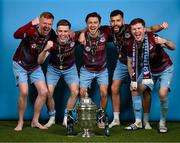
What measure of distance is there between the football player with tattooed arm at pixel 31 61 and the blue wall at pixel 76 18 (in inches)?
24.0

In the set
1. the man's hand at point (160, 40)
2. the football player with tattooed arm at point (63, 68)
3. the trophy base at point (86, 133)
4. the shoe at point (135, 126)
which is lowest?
the shoe at point (135, 126)

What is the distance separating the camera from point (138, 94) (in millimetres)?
5566

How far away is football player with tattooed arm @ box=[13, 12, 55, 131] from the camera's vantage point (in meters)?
5.56

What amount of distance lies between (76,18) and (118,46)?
2.62 feet

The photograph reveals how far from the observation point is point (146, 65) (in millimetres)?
5414

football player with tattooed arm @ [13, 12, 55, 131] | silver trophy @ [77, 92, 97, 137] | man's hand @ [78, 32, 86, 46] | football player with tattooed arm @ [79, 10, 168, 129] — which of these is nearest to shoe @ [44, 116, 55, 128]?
football player with tattooed arm @ [13, 12, 55, 131]

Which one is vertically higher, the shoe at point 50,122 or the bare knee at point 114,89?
the bare knee at point 114,89

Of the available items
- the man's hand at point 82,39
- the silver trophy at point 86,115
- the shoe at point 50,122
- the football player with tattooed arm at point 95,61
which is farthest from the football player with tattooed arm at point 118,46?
the silver trophy at point 86,115

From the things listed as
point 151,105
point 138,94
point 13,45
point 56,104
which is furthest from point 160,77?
point 13,45

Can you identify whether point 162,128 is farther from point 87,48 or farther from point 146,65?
point 87,48

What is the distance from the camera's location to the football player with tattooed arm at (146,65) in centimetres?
538

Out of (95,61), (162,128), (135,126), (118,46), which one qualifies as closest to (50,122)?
(95,61)

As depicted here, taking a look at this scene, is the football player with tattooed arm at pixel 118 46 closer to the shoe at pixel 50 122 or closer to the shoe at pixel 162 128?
the shoe at pixel 162 128

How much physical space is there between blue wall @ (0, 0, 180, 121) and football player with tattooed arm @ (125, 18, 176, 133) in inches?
28.3
